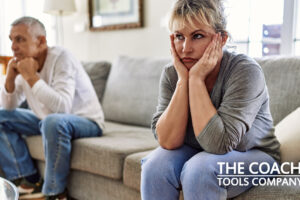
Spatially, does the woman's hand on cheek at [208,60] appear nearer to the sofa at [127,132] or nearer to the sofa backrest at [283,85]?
the sofa at [127,132]

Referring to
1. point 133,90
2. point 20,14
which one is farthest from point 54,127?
point 20,14

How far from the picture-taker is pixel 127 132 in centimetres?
227

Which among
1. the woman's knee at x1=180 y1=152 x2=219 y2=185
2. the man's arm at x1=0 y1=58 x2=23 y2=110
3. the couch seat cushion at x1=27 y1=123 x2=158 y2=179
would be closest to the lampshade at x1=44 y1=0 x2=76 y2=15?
the man's arm at x1=0 y1=58 x2=23 y2=110

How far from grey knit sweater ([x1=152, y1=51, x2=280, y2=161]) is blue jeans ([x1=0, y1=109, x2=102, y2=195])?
73 centimetres

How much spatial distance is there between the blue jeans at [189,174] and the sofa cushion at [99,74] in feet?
5.12

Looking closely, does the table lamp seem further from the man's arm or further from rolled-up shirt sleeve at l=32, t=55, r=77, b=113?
rolled-up shirt sleeve at l=32, t=55, r=77, b=113

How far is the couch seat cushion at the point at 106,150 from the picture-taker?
179 cm

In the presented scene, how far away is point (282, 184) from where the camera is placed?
125 cm

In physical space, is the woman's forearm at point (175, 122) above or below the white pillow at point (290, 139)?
above

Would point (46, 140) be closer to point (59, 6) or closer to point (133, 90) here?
point (133, 90)

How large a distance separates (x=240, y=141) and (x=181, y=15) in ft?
1.60

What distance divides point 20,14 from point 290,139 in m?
4.45

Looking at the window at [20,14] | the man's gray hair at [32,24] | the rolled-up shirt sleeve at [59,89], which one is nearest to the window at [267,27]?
the rolled-up shirt sleeve at [59,89]

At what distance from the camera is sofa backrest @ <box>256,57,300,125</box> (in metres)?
1.67
